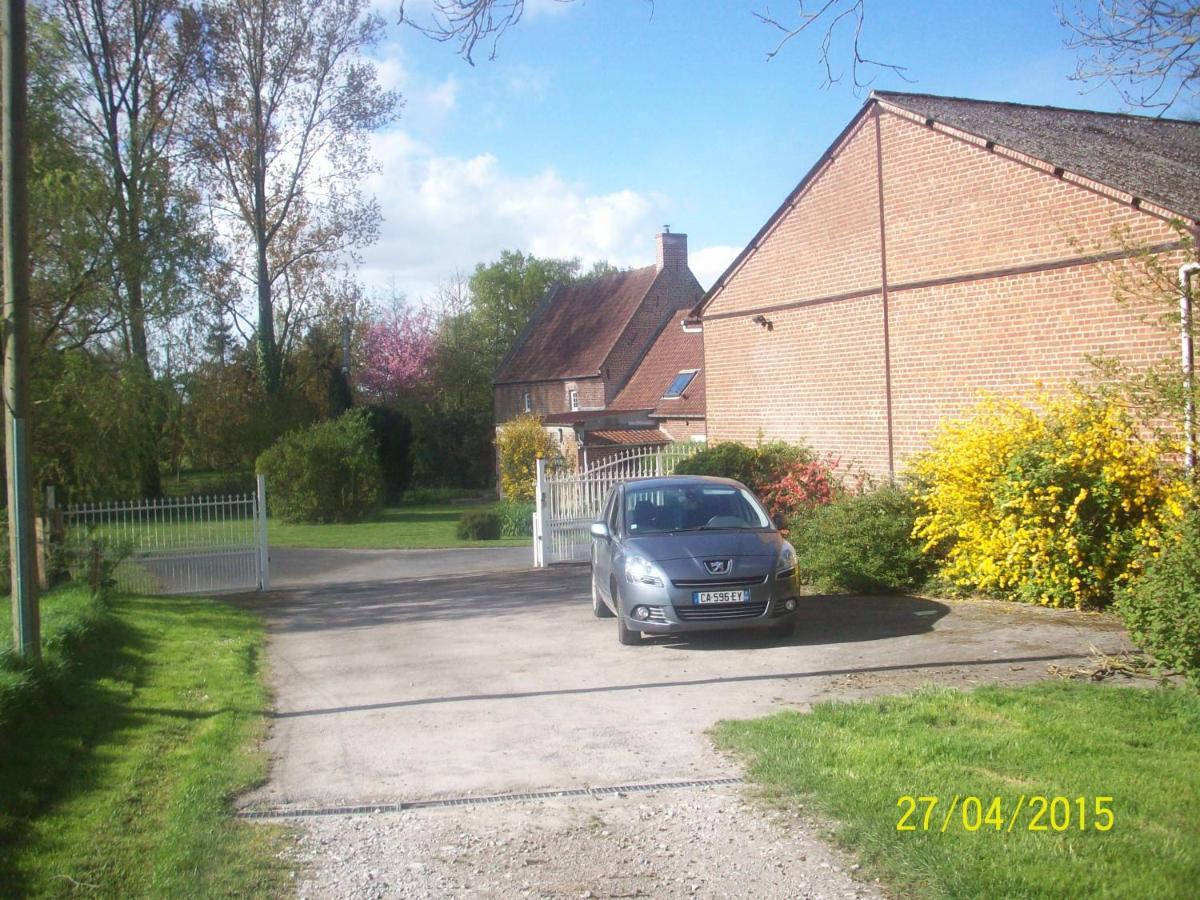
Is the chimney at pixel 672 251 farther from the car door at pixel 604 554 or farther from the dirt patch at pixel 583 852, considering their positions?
the dirt patch at pixel 583 852

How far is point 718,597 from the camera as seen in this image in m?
10.2

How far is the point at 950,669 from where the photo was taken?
28.9ft

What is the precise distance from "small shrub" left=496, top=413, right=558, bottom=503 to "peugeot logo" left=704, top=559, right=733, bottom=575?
26724 mm

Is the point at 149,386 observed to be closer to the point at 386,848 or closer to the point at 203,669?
the point at 203,669

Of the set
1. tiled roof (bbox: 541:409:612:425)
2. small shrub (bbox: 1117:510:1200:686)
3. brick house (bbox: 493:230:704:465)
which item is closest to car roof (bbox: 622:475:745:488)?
small shrub (bbox: 1117:510:1200:686)

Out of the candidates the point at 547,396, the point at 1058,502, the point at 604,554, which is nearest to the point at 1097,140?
the point at 1058,502

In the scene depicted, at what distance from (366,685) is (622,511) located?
361 cm

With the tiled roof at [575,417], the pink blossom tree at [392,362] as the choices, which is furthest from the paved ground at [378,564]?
the pink blossom tree at [392,362]

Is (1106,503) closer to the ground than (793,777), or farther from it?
farther from it

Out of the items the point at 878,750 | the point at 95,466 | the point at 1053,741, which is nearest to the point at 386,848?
the point at 878,750

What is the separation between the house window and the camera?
34750mm

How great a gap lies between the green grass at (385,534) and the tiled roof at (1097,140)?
13.5 metres
